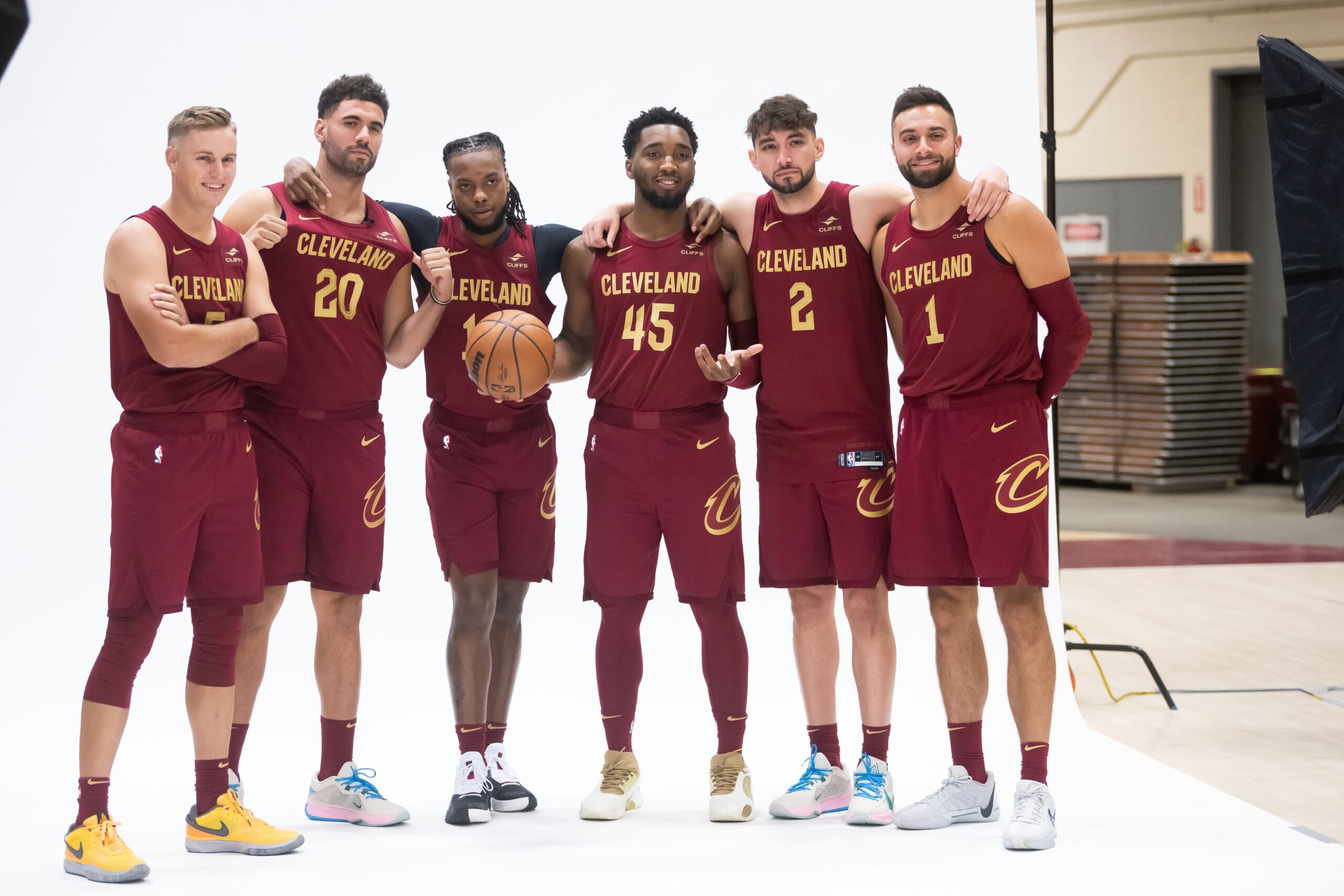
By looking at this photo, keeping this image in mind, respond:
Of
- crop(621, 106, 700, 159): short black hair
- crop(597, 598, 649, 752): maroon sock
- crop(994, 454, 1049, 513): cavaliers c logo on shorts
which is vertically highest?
crop(621, 106, 700, 159): short black hair

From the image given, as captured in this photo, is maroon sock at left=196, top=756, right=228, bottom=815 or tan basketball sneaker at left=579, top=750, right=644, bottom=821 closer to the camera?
maroon sock at left=196, top=756, right=228, bottom=815

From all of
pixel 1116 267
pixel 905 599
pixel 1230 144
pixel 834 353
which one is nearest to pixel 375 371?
pixel 834 353

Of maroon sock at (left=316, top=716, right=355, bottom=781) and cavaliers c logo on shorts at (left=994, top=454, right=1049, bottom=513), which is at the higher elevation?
cavaliers c logo on shorts at (left=994, top=454, right=1049, bottom=513)

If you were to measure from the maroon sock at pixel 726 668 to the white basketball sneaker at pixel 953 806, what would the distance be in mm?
552

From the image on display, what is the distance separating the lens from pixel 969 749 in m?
3.97

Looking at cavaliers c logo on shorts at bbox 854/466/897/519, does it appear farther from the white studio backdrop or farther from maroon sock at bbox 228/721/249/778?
maroon sock at bbox 228/721/249/778

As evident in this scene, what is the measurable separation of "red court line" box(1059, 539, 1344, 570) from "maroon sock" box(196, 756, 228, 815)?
6.59 meters

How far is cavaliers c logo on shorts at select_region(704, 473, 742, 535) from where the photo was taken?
13.2ft

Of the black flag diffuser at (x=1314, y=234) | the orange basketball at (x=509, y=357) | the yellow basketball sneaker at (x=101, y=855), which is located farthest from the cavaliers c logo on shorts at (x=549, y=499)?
the black flag diffuser at (x=1314, y=234)

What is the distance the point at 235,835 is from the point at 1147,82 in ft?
42.1

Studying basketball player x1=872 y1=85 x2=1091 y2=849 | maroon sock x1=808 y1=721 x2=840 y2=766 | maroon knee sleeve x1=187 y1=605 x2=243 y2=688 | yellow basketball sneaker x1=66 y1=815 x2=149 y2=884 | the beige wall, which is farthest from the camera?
the beige wall

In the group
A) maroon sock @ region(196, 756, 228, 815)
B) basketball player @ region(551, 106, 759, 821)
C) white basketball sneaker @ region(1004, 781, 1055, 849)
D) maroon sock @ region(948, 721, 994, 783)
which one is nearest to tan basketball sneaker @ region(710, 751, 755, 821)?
basketball player @ region(551, 106, 759, 821)

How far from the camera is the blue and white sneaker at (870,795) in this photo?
3.93 m

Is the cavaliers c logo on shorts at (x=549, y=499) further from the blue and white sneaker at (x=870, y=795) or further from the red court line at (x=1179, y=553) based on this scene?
the red court line at (x=1179, y=553)
